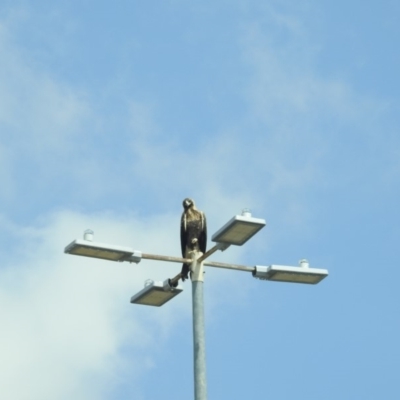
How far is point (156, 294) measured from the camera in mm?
15227

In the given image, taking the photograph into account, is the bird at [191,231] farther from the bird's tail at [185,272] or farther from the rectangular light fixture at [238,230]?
the rectangular light fixture at [238,230]

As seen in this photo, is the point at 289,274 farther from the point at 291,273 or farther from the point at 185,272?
the point at 185,272

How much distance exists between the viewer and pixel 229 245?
14438 millimetres

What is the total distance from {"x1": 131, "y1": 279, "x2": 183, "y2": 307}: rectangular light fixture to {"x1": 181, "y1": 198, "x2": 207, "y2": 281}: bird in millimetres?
341

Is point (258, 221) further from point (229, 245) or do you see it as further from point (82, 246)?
point (82, 246)

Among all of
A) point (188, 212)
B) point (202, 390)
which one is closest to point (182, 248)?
point (188, 212)

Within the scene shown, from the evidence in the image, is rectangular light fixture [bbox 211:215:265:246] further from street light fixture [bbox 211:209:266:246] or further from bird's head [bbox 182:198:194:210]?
bird's head [bbox 182:198:194:210]

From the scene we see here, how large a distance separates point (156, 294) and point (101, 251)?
121 centimetres

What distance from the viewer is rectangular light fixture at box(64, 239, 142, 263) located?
46.3ft

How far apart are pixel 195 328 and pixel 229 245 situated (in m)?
1.00

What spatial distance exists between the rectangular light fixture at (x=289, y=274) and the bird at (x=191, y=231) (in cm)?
69

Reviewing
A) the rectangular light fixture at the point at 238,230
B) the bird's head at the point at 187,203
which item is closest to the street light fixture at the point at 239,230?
the rectangular light fixture at the point at 238,230

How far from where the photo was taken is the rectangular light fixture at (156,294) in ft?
49.5

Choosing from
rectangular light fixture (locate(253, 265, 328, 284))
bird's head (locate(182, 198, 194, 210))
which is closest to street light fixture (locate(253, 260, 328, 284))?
rectangular light fixture (locate(253, 265, 328, 284))
